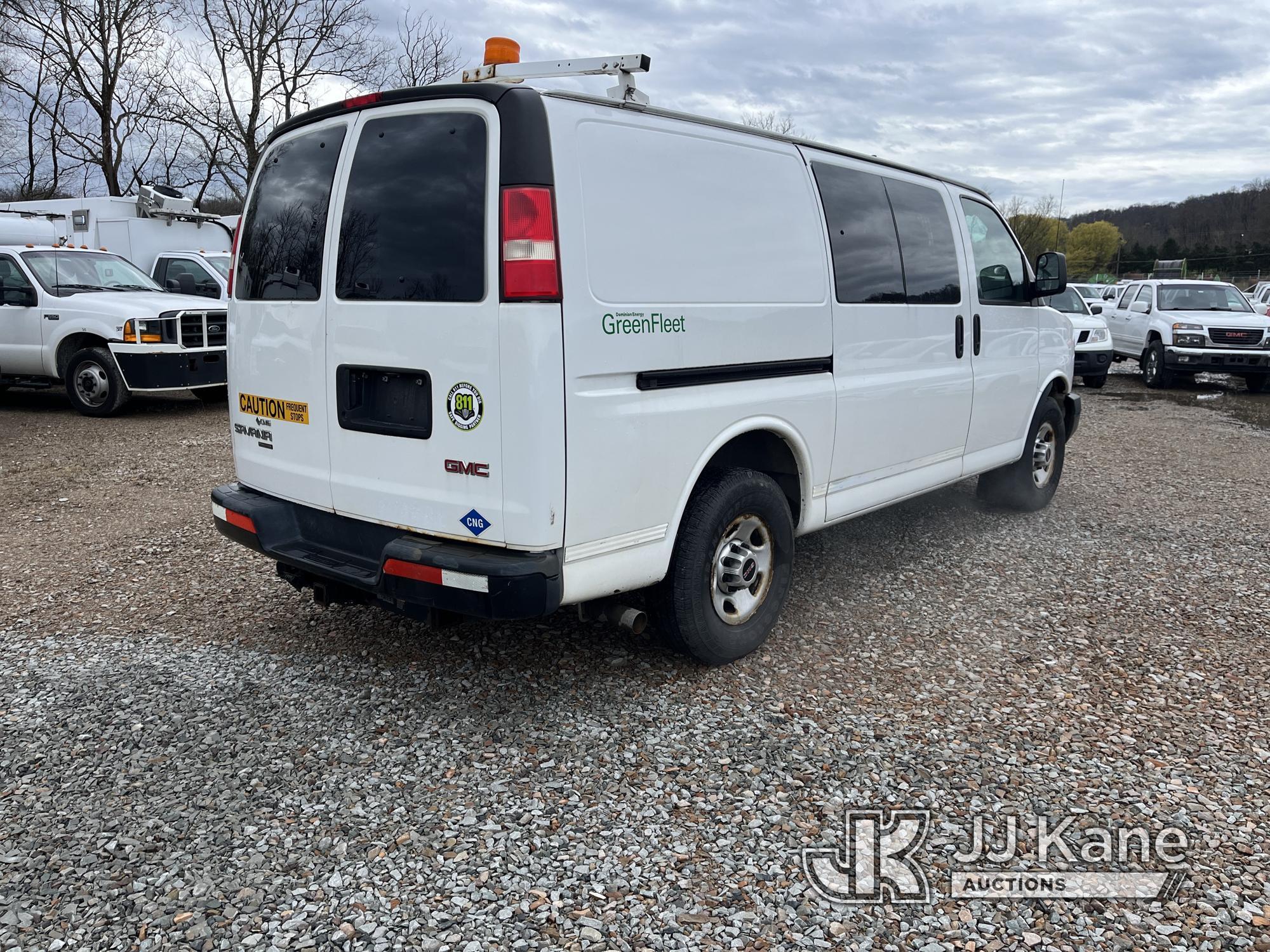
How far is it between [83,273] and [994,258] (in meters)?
10.9

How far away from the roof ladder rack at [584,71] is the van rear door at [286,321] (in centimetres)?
61

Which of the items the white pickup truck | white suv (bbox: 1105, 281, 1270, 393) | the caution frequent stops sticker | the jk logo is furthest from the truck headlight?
white suv (bbox: 1105, 281, 1270, 393)

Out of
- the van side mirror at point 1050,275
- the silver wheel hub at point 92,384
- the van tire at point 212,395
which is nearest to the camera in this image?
the van side mirror at point 1050,275

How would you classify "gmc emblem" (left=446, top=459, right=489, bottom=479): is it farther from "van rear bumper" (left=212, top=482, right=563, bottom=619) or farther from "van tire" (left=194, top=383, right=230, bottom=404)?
"van tire" (left=194, top=383, right=230, bottom=404)

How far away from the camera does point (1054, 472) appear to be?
276 inches

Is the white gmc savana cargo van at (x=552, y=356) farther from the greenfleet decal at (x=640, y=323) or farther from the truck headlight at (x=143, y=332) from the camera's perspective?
the truck headlight at (x=143, y=332)

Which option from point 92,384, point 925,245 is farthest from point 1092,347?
point 92,384

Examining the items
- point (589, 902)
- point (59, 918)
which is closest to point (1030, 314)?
point (589, 902)

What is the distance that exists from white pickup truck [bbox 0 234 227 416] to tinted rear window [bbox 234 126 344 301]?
7.39 metres

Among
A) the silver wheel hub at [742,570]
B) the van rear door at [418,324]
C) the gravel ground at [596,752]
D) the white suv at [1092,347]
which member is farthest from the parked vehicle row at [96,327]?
the white suv at [1092,347]

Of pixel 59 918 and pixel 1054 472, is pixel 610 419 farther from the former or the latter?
pixel 1054 472

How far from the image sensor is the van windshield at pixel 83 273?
37.3 ft

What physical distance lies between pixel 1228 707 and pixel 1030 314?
3145mm

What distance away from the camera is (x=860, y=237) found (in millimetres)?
4574
